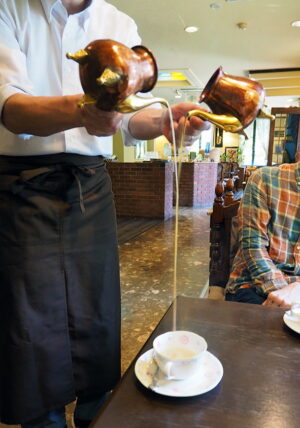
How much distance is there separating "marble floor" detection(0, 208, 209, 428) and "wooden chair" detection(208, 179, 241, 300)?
71 centimetres

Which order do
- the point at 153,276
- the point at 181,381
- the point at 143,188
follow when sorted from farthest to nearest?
the point at 143,188, the point at 153,276, the point at 181,381

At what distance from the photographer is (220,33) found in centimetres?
503

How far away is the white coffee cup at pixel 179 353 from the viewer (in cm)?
55

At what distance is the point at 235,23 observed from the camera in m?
4.63

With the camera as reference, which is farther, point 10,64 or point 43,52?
point 43,52

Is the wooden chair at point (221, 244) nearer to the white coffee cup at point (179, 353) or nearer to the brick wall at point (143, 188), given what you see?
the white coffee cup at point (179, 353)

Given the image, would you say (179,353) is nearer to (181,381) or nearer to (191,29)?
(181,381)

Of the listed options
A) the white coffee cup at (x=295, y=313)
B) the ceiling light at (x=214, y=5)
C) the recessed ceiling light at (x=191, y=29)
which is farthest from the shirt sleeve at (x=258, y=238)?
the recessed ceiling light at (x=191, y=29)

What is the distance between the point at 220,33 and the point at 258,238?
15.5ft

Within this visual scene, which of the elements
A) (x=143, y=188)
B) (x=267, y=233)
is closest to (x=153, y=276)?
(x=267, y=233)

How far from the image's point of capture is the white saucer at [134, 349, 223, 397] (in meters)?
0.54

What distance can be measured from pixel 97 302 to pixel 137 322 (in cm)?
133

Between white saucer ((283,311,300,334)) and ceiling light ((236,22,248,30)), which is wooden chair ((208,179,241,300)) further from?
Result: ceiling light ((236,22,248,30))

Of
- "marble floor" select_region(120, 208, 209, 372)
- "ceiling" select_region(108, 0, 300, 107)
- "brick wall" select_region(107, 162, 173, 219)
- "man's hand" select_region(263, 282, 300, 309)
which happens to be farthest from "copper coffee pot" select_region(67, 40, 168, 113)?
"brick wall" select_region(107, 162, 173, 219)
